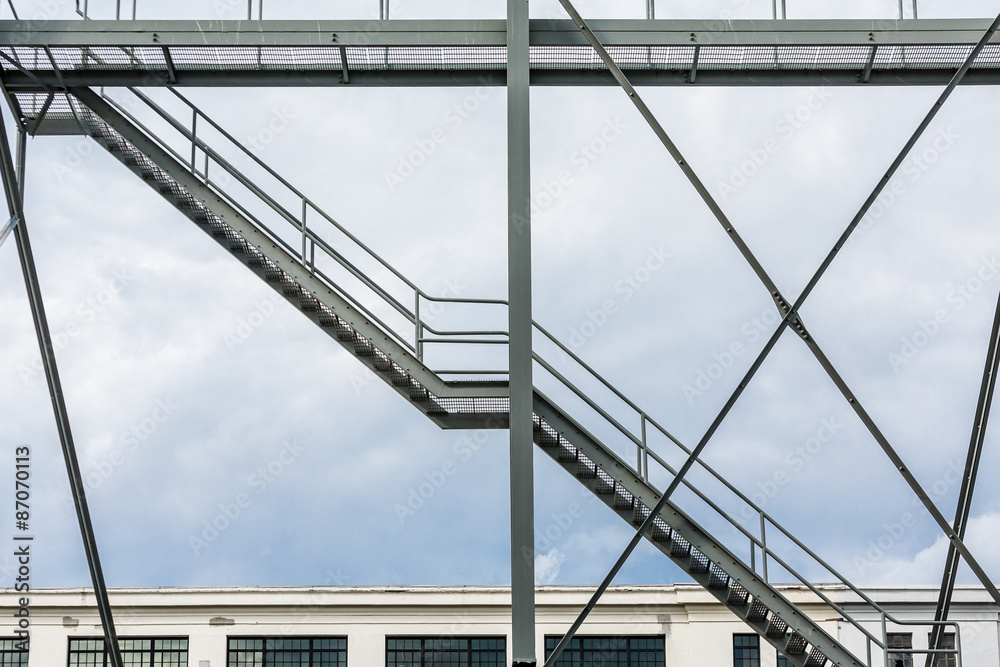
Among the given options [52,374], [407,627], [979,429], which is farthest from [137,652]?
[979,429]

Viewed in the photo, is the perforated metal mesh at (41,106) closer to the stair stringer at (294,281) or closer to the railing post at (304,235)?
the stair stringer at (294,281)

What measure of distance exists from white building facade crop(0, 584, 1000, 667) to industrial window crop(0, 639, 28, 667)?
0.10 feet

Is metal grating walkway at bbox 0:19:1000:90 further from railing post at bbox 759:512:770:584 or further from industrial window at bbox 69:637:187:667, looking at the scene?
industrial window at bbox 69:637:187:667

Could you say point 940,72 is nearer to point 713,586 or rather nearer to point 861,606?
point 713,586

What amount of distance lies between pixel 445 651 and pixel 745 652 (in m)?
9.59

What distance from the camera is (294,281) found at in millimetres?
12906

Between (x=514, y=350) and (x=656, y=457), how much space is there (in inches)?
108

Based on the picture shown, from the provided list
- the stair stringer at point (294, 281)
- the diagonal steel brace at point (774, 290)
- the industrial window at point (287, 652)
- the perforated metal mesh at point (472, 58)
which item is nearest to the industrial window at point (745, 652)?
the industrial window at point (287, 652)

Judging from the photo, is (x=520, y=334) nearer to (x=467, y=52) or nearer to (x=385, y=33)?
(x=467, y=52)

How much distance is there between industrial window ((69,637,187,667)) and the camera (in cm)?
3469

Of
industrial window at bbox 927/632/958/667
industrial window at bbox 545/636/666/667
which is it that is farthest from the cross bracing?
industrial window at bbox 927/632/958/667

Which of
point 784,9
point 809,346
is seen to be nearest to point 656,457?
point 809,346

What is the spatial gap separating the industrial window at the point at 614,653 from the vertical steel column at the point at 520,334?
24529 millimetres

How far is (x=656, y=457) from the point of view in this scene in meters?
13.0
